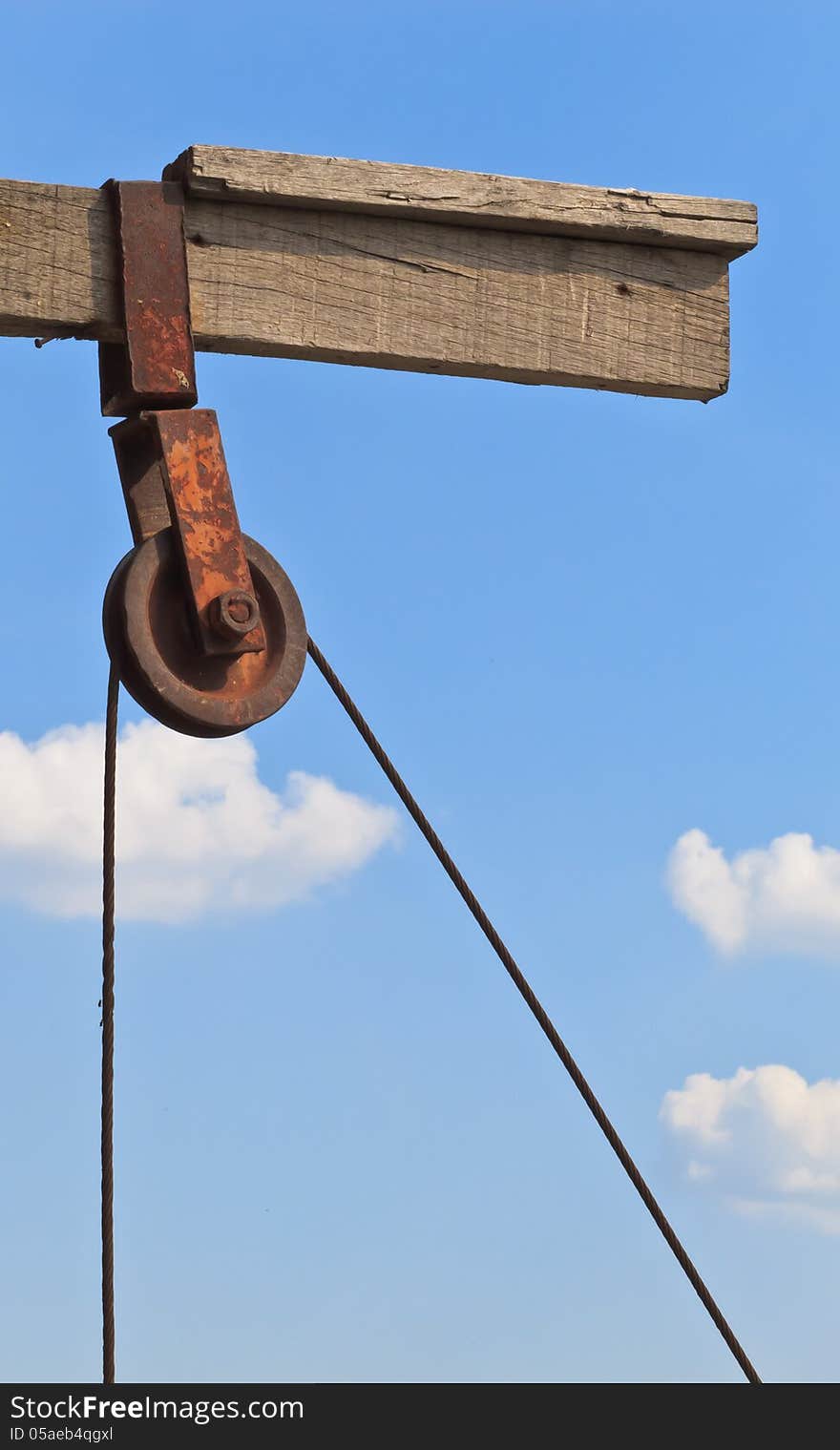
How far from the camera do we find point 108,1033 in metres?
3.36

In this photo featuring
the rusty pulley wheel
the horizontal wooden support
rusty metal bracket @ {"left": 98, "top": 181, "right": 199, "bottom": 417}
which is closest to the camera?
the rusty pulley wheel

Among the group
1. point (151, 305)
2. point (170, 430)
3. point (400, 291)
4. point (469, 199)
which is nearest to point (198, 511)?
point (170, 430)

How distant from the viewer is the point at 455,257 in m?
3.69

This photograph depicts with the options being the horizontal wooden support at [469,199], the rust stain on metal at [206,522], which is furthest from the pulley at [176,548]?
the horizontal wooden support at [469,199]

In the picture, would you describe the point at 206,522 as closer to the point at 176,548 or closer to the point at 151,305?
the point at 176,548

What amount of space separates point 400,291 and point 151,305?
0.48 metres

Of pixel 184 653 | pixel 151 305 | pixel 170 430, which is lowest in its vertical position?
pixel 184 653

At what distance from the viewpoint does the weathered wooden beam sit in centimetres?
343

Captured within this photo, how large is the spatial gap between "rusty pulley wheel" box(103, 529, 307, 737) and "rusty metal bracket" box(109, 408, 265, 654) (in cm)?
4

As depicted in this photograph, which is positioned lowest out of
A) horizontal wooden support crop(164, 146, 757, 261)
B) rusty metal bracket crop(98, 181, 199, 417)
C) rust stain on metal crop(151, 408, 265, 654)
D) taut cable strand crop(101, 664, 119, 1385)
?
taut cable strand crop(101, 664, 119, 1385)

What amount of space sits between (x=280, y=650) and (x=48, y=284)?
0.73 m

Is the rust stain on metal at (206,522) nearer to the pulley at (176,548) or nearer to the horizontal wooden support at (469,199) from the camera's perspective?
the pulley at (176,548)

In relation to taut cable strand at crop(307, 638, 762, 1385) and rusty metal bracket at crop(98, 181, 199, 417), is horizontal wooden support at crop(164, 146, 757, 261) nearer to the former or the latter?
rusty metal bracket at crop(98, 181, 199, 417)

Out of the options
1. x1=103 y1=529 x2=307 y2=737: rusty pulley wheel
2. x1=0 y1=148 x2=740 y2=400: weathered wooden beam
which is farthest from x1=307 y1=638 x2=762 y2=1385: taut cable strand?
x1=0 y1=148 x2=740 y2=400: weathered wooden beam
